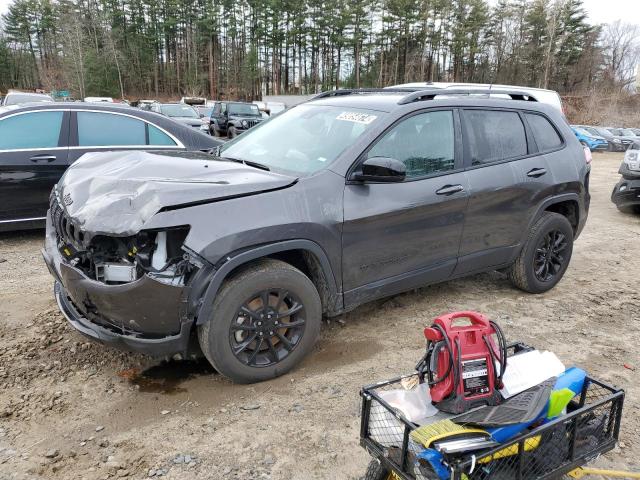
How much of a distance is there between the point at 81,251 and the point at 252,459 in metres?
1.50

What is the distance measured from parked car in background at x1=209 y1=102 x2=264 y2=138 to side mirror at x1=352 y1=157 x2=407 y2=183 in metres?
17.6

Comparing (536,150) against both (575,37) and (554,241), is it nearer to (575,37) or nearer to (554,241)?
(554,241)

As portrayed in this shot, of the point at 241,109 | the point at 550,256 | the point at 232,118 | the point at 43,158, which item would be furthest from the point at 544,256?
the point at 241,109

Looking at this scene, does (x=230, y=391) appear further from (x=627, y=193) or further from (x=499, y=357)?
(x=627, y=193)

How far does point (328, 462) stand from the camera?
8.50 feet

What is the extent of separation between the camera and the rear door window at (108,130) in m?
6.15

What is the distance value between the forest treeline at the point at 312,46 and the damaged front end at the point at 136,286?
49999 mm

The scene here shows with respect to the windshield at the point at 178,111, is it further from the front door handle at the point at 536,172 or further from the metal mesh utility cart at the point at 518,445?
the metal mesh utility cart at the point at 518,445

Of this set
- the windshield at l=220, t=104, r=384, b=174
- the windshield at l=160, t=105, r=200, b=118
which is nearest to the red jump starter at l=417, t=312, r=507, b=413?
the windshield at l=220, t=104, r=384, b=174

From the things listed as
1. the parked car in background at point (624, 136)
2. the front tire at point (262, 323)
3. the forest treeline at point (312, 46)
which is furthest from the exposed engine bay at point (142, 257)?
the forest treeline at point (312, 46)

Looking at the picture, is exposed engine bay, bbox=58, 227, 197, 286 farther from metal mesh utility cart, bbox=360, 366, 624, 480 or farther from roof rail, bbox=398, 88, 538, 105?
roof rail, bbox=398, 88, 538, 105

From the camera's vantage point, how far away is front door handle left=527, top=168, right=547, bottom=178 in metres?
4.44

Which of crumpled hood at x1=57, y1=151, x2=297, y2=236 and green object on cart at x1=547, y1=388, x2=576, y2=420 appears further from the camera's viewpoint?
crumpled hood at x1=57, y1=151, x2=297, y2=236

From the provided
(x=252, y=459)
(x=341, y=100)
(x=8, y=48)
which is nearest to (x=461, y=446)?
(x=252, y=459)
